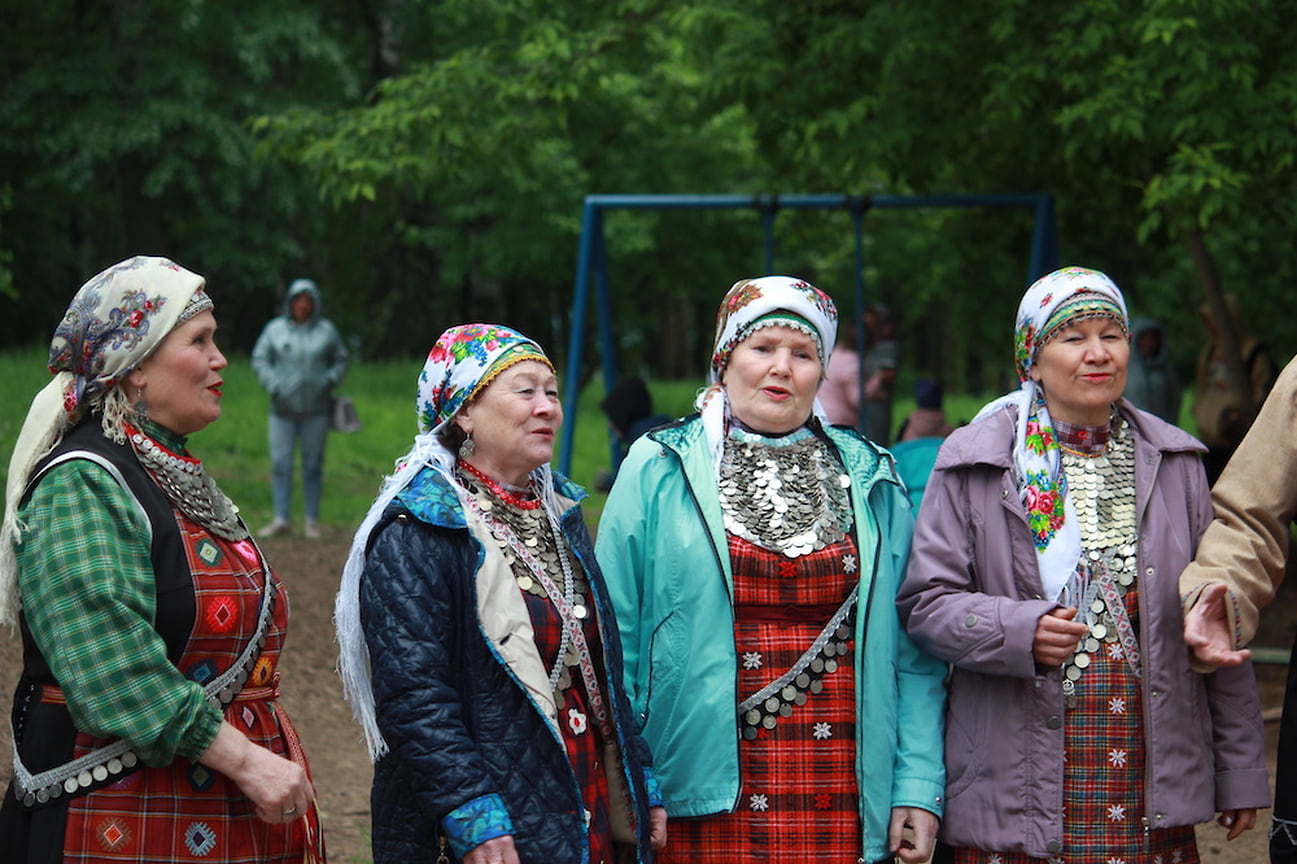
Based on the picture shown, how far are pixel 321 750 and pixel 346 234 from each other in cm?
2749

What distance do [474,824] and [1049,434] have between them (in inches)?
61.4

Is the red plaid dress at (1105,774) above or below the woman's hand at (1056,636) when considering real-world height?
below

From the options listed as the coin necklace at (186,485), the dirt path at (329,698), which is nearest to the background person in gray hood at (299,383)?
the dirt path at (329,698)

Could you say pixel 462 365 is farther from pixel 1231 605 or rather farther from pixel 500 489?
pixel 1231 605

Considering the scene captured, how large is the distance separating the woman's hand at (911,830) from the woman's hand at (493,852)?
0.94 m

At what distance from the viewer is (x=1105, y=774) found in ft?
10.7

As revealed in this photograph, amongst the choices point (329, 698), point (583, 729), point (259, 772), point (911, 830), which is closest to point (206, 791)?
point (259, 772)

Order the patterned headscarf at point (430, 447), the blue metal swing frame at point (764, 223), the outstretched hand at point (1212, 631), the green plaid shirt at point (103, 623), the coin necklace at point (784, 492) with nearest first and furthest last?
→ the green plaid shirt at point (103, 623), the patterned headscarf at point (430, 447), the outstretched hand at point (1212, 631), the coin necklace at point (784, 492), the blue metal swing frame at point (764, 223)

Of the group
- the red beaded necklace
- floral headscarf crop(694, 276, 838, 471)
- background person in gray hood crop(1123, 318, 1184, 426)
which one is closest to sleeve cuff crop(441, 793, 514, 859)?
the red beaded necklace

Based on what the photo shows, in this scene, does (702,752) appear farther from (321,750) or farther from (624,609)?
(321,750)

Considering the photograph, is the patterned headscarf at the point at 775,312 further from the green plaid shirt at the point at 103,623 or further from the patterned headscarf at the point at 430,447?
the green plaid shirt at the point at 103,623

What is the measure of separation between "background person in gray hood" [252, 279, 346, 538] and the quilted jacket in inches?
345

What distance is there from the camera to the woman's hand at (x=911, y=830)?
324 cm

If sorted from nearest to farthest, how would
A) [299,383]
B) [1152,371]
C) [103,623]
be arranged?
1. [103,623]
2. [299,383]
3. [1152,371]
